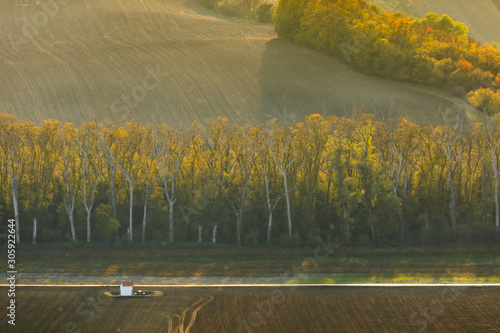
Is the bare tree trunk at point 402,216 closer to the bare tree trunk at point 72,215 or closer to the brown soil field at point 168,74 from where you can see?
the brown soil field at point 168,74

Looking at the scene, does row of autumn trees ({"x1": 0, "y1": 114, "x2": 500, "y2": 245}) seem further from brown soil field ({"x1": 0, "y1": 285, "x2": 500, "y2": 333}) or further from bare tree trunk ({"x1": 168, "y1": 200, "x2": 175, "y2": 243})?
brown soil field ({"x1": 0, "y1": 285, "x2": 500, "y2": 333})

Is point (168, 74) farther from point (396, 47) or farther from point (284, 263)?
point (284, 263)

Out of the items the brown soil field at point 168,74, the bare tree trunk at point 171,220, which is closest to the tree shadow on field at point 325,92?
the brown soil field at point 168,74

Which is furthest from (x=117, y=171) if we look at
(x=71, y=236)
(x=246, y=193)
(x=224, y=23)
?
(x=224, y=23)

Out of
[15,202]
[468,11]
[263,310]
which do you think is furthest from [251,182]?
[468,11]

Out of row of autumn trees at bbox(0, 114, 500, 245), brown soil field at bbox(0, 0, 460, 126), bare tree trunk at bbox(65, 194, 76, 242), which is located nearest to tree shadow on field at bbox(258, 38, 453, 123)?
brown soil field at bbox(0, 0, 460, 126)

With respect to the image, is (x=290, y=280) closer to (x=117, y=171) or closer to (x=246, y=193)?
(x=246, y=193)
